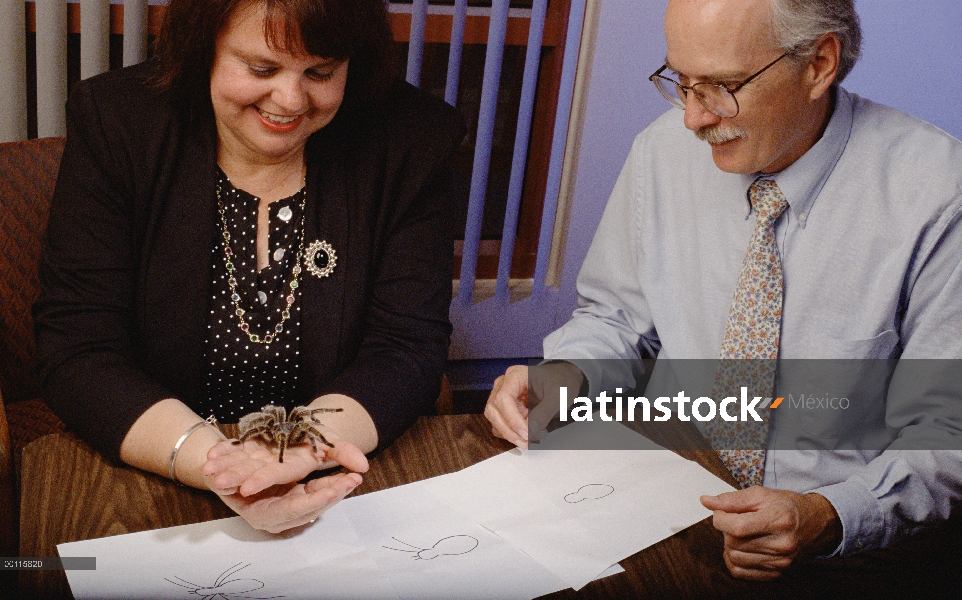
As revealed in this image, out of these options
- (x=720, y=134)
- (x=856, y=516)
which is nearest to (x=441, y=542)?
(x=856, y=516)

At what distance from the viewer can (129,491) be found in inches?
44.0

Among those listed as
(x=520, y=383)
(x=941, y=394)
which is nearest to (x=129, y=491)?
(x=520, y=383)

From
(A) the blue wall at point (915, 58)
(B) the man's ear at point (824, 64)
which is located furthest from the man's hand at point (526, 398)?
(A) the blue wall at point (915, 58)

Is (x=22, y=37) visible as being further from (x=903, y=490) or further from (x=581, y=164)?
(x=903, y=490)

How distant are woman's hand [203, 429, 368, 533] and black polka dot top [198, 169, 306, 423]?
16.1 inches

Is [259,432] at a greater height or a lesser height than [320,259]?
lesser

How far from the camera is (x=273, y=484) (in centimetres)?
106

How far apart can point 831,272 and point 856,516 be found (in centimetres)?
42

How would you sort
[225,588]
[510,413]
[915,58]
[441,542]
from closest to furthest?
[225,588], [441,542], [510,413], [915,58]

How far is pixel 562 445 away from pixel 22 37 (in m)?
1.73

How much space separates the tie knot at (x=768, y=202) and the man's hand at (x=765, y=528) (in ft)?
1.62

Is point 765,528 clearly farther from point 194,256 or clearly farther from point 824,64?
point 194,256

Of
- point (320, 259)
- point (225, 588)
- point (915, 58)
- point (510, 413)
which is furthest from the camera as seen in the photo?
point (915, 58)

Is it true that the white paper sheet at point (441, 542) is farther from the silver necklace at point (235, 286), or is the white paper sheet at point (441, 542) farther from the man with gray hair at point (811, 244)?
the silver necklace at point (235, 286)
